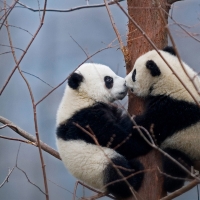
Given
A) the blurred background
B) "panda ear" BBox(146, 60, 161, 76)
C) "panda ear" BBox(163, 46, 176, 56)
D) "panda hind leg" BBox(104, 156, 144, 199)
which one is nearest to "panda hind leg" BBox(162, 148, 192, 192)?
"panda hind leg" BBox(104, 156, 144, 199)

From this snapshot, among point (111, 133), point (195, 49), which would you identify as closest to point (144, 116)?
point (111, 133)

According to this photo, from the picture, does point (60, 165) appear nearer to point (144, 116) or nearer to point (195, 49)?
point (195, 49)

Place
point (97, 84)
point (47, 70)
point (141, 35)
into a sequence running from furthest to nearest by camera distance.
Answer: point (47, 70) < point (97, 84) < point (141, 35)

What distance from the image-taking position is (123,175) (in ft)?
8.14

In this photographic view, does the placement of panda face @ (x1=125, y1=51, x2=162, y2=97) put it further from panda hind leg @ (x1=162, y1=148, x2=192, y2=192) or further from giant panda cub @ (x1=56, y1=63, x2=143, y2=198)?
panda hind leg @ (x1=162, y1=148, x2=192, y2=192)

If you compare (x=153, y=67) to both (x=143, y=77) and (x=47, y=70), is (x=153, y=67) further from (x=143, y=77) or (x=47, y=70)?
(x=47, y=70)

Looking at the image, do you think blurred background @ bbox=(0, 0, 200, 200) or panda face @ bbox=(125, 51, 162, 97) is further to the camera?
blurred background @ bbox=(0, 0, 200, 200)

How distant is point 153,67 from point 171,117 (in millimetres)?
298

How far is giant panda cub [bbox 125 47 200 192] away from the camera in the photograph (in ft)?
8.11

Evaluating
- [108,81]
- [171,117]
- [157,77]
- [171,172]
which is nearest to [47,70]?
Answer: [108,81]

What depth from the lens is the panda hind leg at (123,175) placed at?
2479 mm

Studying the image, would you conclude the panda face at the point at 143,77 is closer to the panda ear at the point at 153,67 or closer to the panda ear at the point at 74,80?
the panda ear at the point at 153,67

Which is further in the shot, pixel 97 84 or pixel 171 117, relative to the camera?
pixel 97 84

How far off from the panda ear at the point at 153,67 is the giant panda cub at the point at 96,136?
245 millimetres
